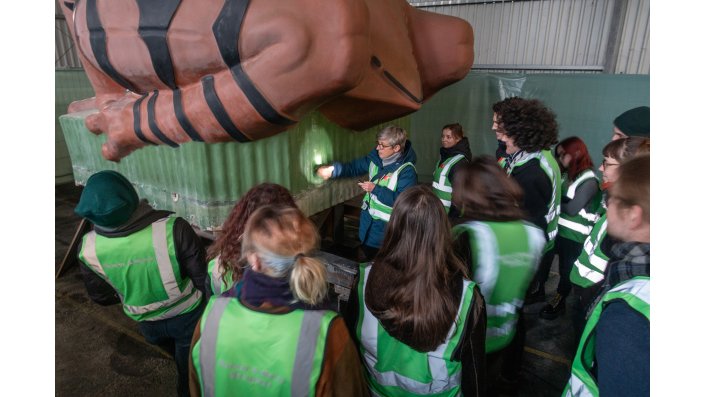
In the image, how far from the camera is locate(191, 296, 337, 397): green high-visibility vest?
1.22 m

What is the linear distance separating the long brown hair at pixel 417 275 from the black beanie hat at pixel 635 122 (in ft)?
6.88

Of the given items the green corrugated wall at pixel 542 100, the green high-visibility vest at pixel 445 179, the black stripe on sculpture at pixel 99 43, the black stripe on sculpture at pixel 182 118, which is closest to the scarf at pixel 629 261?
the green high-visibility vest at pixel 445 179

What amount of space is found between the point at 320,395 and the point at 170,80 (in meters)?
2.23

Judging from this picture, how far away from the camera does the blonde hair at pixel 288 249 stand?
1.22 meters

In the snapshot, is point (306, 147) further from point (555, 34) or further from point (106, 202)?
point (555, 34)

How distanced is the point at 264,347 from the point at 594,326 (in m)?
0.93

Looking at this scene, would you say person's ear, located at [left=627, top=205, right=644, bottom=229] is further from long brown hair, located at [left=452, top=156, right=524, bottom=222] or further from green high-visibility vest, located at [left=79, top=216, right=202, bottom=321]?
green high-visibility vest, located at [left=79, top=216, right=202, bottom=321]

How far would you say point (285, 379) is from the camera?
4.05 feet

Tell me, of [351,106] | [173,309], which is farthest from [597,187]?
[173,309]

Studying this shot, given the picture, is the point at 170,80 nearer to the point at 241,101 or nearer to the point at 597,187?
the point at 241,101

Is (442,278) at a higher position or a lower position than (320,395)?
higher

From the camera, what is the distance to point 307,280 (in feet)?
3.96

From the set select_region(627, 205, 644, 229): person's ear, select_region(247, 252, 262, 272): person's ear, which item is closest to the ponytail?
select_region(247, 252, 262, 272): person's ear

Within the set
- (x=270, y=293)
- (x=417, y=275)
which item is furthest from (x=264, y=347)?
(x=417, y=275)
